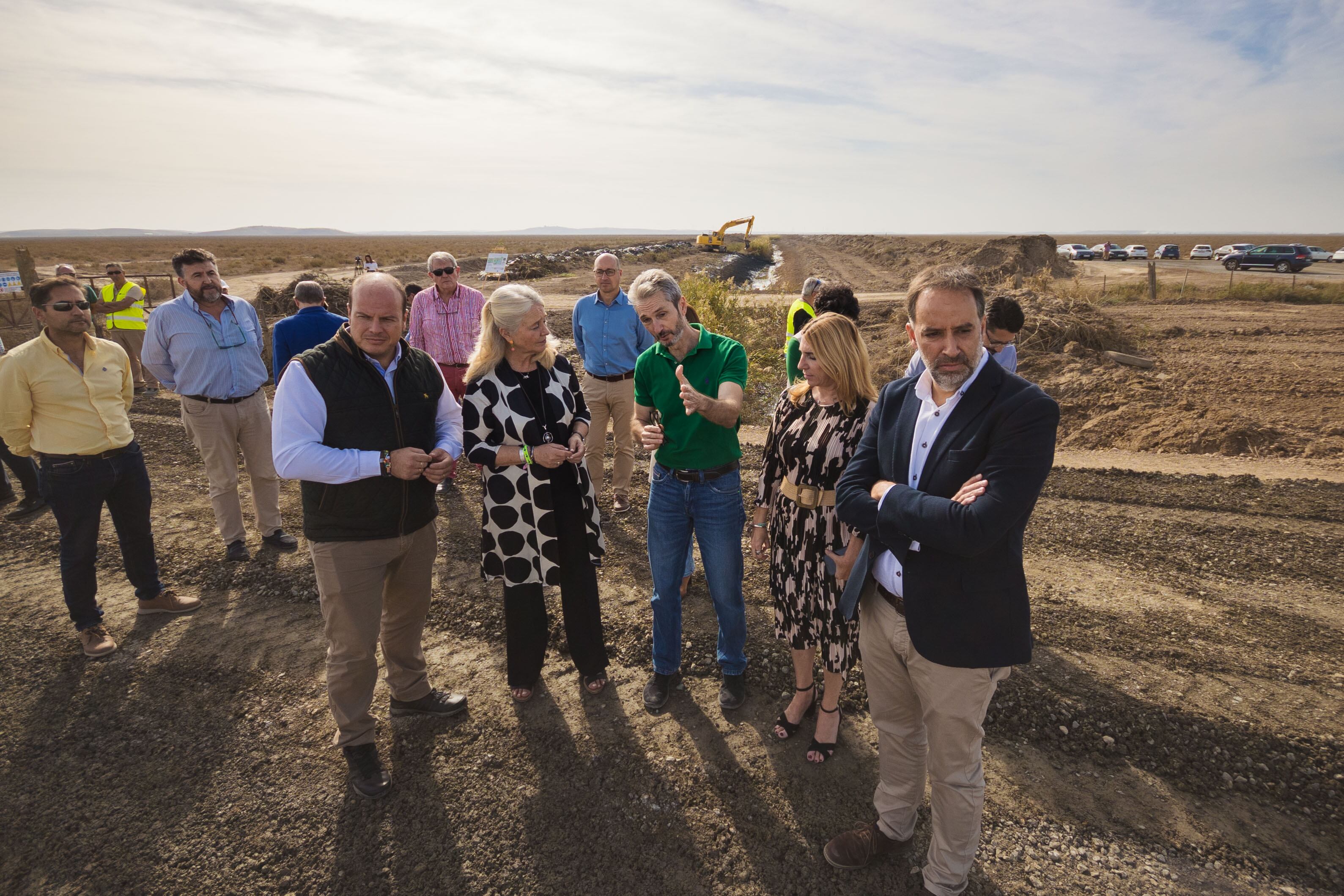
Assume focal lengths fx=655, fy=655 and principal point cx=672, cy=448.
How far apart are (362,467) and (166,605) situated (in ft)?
9.40

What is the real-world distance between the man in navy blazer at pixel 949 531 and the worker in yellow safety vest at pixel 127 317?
39.0ft

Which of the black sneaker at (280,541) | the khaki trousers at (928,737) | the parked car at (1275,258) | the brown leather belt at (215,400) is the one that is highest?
the parked car at (1275,258)

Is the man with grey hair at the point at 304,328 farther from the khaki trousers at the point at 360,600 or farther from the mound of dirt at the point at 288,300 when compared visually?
the mound of dirt at the point at 288,300

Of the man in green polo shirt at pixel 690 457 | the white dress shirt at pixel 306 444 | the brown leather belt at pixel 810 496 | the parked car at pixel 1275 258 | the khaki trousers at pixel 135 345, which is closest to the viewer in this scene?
the white dress shirt at pixel 306 444

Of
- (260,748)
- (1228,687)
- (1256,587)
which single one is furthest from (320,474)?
(1256,587)

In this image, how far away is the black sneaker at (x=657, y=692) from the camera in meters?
3.39

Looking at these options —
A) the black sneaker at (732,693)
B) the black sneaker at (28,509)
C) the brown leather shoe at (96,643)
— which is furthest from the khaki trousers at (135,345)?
the black sneaker at (732,693)

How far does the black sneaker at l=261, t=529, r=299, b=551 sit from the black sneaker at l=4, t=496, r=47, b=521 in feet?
8.29

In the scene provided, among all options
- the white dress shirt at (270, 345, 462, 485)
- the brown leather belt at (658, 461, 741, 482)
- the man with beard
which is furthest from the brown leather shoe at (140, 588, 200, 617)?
the brown leather belt at (658, 461, 741, 482)

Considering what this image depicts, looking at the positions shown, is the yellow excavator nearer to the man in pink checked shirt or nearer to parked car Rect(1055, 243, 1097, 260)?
parked car Rect(1055, 243, 1097, 260)

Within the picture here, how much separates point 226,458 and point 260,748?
273 centimetres

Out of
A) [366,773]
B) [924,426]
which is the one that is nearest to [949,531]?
[924,426]

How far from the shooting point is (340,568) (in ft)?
9.09

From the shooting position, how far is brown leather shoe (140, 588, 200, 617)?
4352 mm
